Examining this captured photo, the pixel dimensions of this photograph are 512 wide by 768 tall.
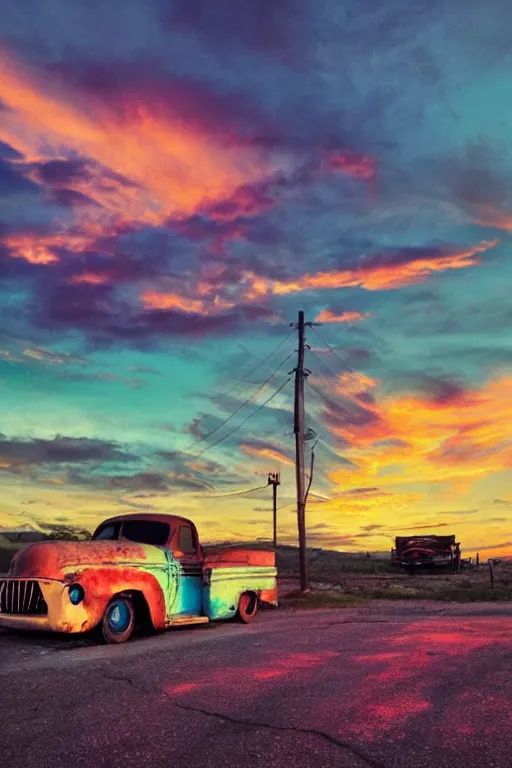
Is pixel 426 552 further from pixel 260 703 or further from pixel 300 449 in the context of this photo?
pixel 260 703

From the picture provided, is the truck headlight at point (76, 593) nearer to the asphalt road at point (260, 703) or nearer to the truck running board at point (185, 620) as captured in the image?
the asphalt road at point (260, 703)

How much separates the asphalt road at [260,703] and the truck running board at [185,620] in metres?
1.80

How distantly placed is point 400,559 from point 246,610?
28030 mm

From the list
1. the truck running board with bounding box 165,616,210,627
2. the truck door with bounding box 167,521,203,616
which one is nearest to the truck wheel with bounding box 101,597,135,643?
the truck running board with bounding box 165,616,210,627

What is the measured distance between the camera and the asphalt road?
551 cm

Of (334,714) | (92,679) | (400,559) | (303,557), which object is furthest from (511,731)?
(400,559)

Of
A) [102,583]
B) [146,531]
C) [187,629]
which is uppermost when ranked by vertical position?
[146,531]

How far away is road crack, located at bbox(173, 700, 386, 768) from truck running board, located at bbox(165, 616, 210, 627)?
6.85m

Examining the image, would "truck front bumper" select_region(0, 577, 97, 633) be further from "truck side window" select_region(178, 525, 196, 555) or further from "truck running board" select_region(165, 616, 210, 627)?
"truck side window" select_region(178, 525, 196, 555)

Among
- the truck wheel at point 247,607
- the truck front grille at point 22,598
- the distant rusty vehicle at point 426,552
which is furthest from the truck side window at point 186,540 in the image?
the distant rusty vehicle at point 426,552

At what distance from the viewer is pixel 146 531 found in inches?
574

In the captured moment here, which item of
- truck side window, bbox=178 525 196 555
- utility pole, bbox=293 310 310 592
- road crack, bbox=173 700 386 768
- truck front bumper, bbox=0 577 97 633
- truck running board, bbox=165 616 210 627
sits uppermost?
utility pole, bbox=293 310 310 592

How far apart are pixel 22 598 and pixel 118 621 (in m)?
1.72

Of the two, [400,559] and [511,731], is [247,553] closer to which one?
[511,731]
